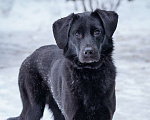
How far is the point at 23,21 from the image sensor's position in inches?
697

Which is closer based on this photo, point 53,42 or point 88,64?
point 88,64

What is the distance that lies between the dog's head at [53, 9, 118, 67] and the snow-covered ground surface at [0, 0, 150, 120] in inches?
52.0

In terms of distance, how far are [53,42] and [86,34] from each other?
341 inches

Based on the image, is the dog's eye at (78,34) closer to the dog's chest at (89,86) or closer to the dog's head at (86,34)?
the dog's head at (86,34)

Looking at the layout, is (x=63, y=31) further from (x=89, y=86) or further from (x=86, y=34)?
(x=89, y=86)

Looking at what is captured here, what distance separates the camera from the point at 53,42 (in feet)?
39.2

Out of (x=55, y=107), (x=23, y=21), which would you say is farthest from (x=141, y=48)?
(x=23, y=21)

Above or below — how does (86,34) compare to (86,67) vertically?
above

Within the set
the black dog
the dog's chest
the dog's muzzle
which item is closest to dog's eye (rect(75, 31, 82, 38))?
the black dog

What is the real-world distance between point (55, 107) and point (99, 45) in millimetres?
1290

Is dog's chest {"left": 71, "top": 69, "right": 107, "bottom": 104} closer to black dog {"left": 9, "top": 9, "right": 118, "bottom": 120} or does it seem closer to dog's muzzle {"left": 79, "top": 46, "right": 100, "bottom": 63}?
black dog {"left": 9, "top": 9, "right": 118, "bottom": 120}

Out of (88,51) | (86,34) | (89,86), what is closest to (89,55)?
(88,51)

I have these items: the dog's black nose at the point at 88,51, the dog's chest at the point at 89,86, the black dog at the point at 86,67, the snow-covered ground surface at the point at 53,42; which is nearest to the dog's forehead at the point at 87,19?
the black dog at the point at 86,67

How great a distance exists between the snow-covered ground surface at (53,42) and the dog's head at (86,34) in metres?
1.32
